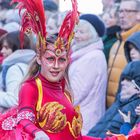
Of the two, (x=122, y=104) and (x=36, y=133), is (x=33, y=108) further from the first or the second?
(x=122, y=104)

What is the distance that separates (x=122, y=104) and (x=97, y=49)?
3.84ft

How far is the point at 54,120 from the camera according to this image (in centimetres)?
484

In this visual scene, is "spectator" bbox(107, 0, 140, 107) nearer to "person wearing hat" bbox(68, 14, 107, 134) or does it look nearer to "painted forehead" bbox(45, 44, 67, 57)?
"person wearing hat" bbox(68, 14, 107, 134)

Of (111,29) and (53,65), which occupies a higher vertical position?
(53,65)

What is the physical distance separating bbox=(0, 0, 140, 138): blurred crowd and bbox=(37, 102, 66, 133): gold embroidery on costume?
135 cm

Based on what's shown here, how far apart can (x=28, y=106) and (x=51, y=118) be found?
0.70ft

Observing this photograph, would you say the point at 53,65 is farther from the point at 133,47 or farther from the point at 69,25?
the point at 133,47

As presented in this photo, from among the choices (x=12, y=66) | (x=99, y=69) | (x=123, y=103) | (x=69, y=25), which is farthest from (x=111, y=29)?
(x=69, y=25)

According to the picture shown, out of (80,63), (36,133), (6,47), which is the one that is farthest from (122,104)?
(36,133)

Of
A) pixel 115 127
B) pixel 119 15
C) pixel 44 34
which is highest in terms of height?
pixel 44 34

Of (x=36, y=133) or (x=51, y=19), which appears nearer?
(x=36, y=133)

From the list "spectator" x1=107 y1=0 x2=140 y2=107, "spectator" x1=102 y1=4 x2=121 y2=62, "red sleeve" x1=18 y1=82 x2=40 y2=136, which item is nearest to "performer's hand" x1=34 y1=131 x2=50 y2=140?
"red sleeve" x1=18 y1=82 x2=40 y2=136

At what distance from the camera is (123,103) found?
6.65 metres

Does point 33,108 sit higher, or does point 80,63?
point 33,108
